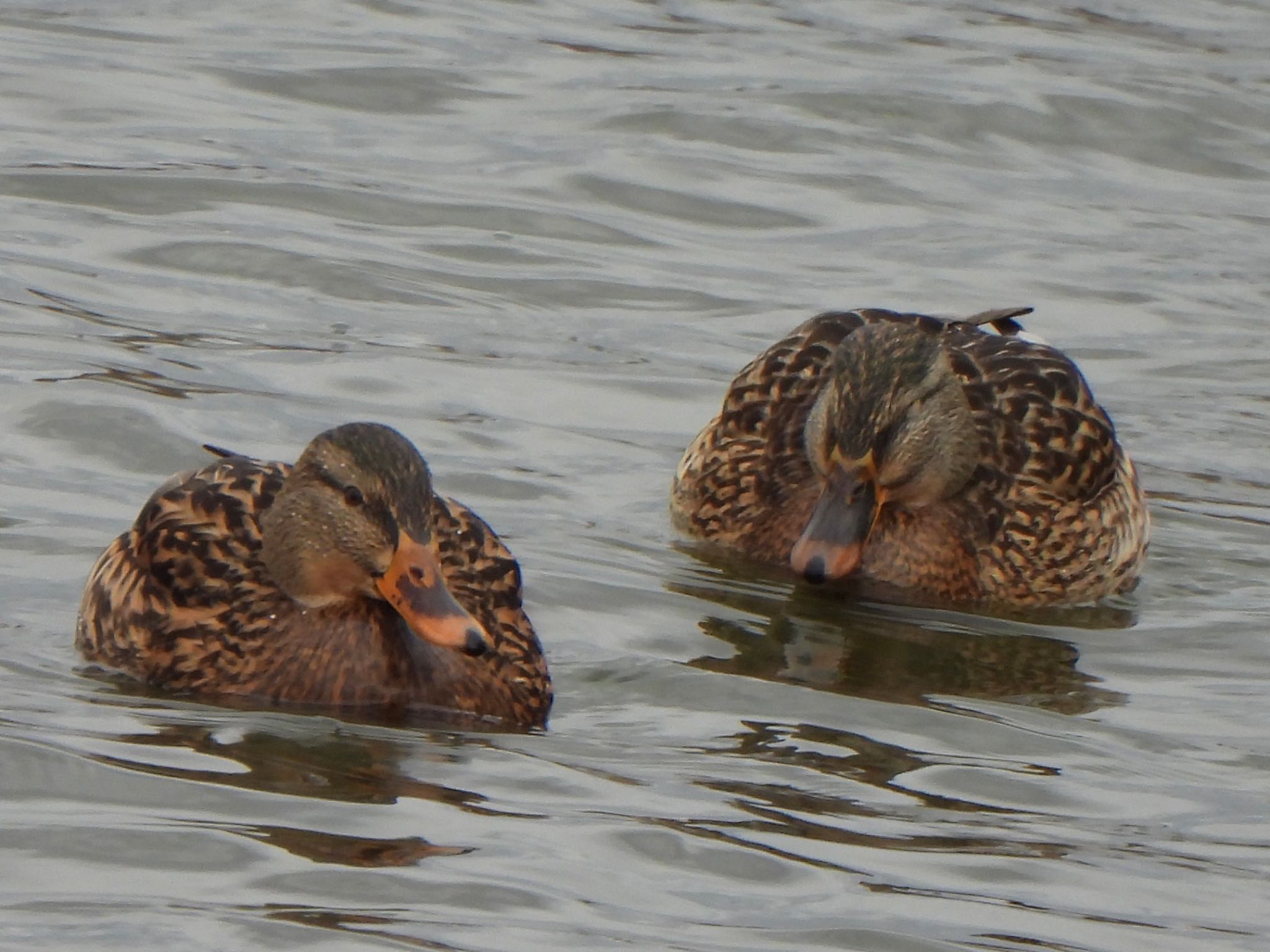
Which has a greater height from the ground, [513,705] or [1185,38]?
[1185,38]

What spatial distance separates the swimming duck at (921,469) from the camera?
9594mm

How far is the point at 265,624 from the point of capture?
7.75 metres

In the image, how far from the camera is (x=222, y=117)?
598 inches

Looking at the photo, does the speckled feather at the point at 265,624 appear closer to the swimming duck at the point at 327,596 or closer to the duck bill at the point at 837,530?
the swimming duck at the point at 327,596

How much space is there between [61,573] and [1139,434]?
479cm

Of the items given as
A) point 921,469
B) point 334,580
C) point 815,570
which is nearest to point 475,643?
point 334,580

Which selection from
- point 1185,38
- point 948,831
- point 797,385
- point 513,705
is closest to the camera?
point 948,831

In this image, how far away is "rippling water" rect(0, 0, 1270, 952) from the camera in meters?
6.28

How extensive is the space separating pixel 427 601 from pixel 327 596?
0.51 meters

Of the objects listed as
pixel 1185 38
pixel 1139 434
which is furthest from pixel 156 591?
pixel 1185 38

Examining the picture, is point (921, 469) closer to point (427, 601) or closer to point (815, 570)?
point (815, 570)

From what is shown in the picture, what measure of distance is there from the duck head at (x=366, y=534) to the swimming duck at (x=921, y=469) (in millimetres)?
2118

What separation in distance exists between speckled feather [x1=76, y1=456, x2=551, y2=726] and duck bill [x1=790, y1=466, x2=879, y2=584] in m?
1.55

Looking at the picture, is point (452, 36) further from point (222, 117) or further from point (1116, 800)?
point (1116, 800)
